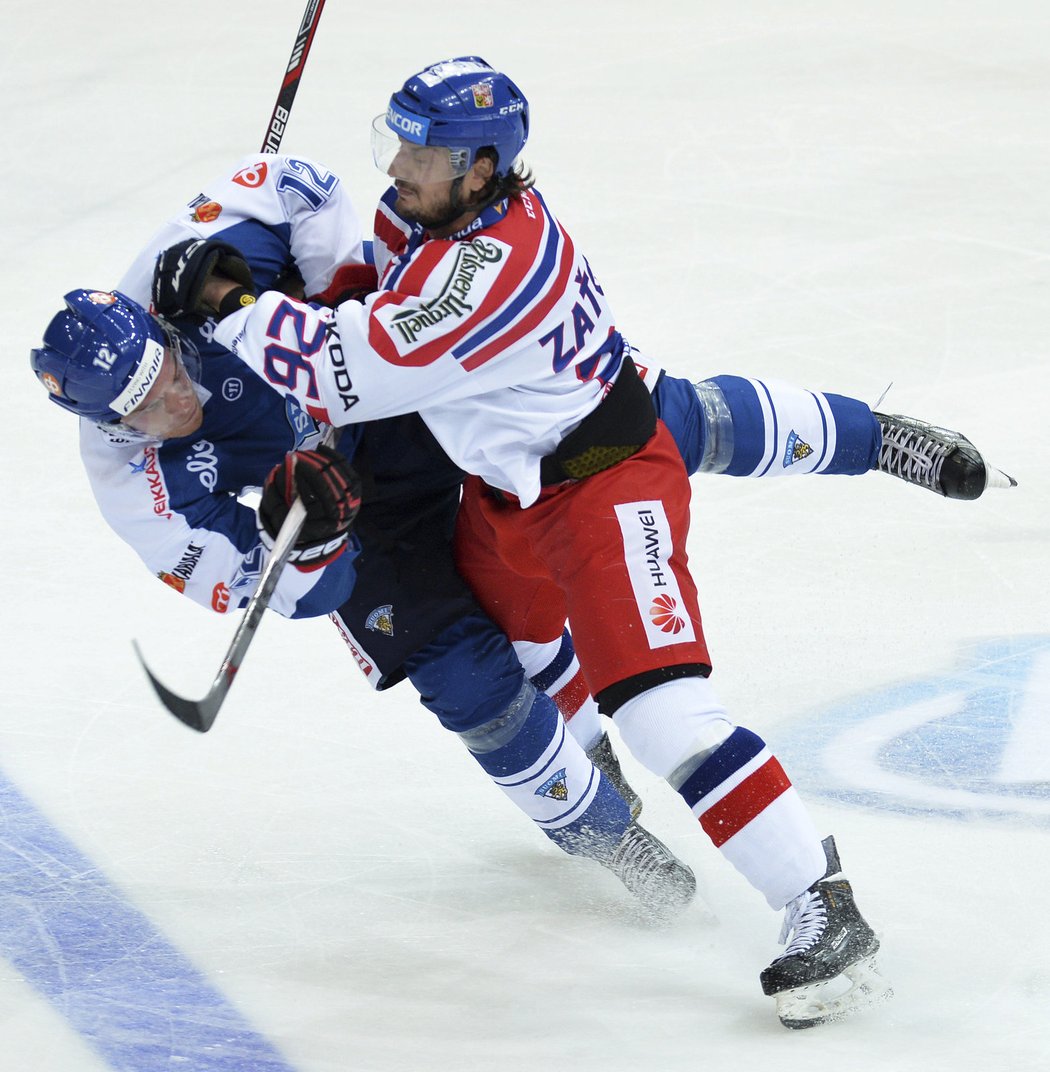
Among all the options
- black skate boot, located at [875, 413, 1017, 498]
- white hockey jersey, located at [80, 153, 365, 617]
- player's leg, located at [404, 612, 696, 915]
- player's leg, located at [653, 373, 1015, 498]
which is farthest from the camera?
black skate boot, located at [875, 413, 1017, 498]

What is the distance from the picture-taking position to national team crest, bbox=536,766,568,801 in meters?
3.33

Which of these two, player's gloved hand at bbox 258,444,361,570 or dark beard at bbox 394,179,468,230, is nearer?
player's gloved hand at bbox 258,444,361,570

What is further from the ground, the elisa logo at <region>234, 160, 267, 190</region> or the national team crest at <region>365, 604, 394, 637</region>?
the elisa logo at <region>234, 160, 267, 190</region>

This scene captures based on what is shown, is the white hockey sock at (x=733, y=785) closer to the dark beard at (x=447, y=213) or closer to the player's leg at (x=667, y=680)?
the player's leg at (x=667, y=680)

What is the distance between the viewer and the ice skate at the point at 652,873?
3.29 metres

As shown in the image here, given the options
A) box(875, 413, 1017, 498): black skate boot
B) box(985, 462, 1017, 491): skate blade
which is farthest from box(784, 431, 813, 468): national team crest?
box(985, 462, 1017, 491): skate blade

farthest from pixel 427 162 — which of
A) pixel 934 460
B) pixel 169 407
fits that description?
pixel 934 460

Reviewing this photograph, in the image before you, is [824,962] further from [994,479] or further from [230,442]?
[230,442]

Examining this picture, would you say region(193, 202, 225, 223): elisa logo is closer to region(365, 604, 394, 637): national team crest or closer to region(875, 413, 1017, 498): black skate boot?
region(365, 604, 394, 637): national team crest

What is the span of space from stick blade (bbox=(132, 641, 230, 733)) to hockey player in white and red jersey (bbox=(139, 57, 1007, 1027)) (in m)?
0.49

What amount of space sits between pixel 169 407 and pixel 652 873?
Result: 4.14 ft

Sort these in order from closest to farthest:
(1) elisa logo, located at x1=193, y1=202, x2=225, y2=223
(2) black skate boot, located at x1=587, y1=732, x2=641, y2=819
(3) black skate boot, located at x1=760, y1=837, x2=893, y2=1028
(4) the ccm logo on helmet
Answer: (3) black skate boot, located at x1=760, y1=837, x2=893, y2=1028 → (4) the ccm logo on helmet → (1) elisa logo, located at x1=193, y1=202, x2=225, y2=223 → (2) black skate boot, located at x1=587, y1=732, x2=641, y2=819

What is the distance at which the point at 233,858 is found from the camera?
3.47 metres

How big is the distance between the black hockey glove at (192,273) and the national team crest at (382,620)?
65cm
